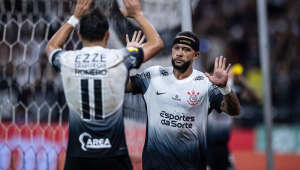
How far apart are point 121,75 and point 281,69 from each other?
13.0 metres

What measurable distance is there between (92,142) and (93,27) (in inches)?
30.1

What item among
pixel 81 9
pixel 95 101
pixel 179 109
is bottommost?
pixel 179 109

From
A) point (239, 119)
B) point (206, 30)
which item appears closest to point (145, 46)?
point (239, 119)

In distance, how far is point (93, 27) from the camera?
3.11 metres

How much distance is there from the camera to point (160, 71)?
13.2ft

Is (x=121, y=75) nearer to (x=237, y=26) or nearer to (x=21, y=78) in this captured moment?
(x=21, y=78)

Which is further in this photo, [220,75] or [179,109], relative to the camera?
[179,109]

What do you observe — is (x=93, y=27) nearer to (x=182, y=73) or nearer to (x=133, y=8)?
(x=133, y=8)

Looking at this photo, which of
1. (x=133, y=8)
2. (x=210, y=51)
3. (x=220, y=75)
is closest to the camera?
(x=133, y=8)

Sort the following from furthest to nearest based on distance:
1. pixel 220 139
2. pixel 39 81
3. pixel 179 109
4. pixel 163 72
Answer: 1. pixel 220 139
2. pixel 39 81
3. pixel 163 72
4. pixel 179 109

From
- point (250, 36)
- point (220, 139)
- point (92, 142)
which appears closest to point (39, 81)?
point (92, 142)

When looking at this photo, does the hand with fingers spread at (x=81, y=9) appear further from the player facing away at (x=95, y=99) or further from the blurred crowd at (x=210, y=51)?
the blurred crowd at (x=210, y=51)

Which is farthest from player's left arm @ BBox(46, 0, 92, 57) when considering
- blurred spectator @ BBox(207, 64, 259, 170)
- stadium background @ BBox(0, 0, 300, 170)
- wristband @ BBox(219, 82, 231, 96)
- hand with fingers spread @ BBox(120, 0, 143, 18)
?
blurred spectator @ BBox(207, 64, 259, 170)

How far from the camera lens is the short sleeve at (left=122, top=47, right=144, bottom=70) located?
3.19 m
